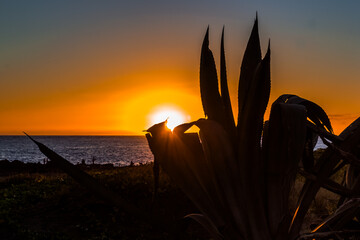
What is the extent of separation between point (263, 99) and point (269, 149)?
0.91 ft

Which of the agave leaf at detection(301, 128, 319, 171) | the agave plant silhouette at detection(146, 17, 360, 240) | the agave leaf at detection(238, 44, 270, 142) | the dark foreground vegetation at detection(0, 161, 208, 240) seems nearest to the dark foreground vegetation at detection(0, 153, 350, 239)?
the dark foreground vegetation at detection(0, 161, 208, 240)

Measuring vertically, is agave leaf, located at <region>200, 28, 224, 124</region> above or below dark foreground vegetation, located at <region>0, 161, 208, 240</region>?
above

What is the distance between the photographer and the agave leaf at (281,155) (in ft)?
5.63

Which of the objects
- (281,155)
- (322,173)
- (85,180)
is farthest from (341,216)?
(85,180)

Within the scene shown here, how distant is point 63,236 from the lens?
7043 millimetres

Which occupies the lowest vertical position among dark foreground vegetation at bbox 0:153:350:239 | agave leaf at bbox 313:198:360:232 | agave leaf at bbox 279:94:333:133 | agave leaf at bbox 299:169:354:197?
dark foreground vegetation at bbox 0:153:350:239

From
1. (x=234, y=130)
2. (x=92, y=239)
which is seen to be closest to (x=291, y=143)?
(x=234, y=130)

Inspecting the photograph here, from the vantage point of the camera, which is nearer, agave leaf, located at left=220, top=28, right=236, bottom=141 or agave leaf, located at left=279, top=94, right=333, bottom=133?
agave leaf, located at left=220, top=28, right=236, bottom=141

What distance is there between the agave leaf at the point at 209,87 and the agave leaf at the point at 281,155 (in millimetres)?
389

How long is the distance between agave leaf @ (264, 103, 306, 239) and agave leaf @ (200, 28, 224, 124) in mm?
389

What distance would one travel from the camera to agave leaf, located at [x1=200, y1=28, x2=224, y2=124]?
2.16 meters

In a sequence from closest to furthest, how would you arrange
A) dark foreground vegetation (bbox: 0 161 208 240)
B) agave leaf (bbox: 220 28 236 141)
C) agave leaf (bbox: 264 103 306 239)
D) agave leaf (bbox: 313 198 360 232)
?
agave leaf (bbox: 264 103 306 239), agave leaf (bbox: 313 198 360 232), agave leaf (bbox: 220 28 236 141), dark foreground vegetation (bbox: 0 161 208 240)

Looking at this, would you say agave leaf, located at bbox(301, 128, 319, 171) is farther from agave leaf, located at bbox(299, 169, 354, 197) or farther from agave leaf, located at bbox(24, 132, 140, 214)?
agave leaf, located at bbox(24, 132, 140, 214)

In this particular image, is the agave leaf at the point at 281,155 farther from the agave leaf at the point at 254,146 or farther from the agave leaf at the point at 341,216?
the agave leaf at the point at 341,216
